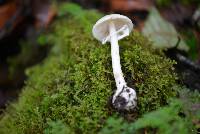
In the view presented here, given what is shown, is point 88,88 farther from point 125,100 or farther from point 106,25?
point 106,25

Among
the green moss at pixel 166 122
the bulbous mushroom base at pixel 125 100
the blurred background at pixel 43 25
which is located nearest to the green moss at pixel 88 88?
the bulbous mushroom base at pixel 125 100

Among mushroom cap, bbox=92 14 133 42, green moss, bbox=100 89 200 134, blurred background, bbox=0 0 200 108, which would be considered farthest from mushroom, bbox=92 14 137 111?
blurred background, bbox=0 0 200 108

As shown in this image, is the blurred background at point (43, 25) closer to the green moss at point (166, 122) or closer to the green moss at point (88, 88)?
the green moss at point (88, 88)

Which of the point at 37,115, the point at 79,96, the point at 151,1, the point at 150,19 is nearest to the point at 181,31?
the point at 150,19

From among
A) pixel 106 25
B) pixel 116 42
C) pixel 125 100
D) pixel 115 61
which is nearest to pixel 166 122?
pixel 125 100

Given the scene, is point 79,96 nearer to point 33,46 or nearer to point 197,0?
point 33,46

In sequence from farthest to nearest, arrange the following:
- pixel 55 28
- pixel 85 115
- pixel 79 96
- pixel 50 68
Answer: pixel 55 28, pixel 50 68, pixel 79 96, pixel 85 115
